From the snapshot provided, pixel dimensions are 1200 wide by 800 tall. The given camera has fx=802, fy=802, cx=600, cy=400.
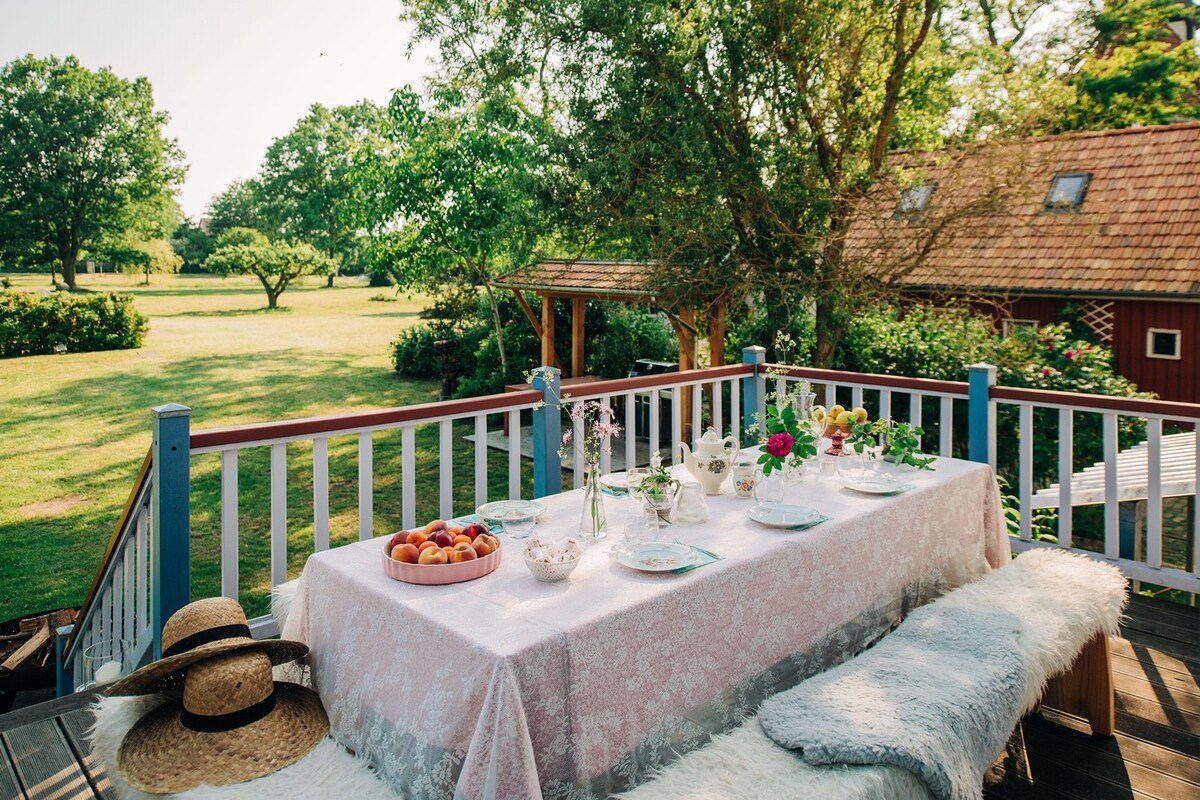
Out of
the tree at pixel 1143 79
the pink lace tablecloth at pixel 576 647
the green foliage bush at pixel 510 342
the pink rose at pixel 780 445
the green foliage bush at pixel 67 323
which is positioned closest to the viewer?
the pink lace tablecloth at pixel 576 647

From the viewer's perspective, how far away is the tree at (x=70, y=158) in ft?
57.0

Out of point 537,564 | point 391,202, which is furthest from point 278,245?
point 537,564

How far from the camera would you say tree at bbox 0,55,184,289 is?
17.4 m

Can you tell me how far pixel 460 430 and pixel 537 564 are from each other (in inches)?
340

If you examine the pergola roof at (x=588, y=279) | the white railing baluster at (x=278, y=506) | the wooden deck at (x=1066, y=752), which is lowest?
the wooden deck at (x=1066, y=752)

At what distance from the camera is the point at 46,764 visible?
7.70 feet

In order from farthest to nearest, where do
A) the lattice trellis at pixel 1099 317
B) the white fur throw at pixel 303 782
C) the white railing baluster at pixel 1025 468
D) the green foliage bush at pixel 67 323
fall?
the green foliage bush at pixel 67 323 → the lattice trellis at pixel 1099 317 → the white railing baluster at pixel 1025 468 → the white fur throw at pixel 303 782

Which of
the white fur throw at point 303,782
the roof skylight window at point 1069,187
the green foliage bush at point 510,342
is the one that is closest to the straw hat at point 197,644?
the white fur throw at point 303,782

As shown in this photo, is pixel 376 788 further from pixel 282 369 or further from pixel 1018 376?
pixel 282 369

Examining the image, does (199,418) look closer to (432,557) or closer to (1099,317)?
(432,557)

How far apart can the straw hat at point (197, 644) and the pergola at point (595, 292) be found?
5593 mm

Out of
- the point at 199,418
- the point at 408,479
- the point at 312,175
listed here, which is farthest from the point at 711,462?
the point at 312,175

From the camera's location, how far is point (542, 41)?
269 inches

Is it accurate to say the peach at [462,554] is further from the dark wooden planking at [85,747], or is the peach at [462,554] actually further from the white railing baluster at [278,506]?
the dark wooden planking at [85,747]
